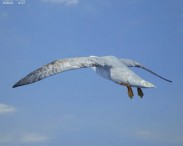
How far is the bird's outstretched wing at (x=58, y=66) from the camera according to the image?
19.4 m

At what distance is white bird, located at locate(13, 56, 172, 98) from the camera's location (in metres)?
19.2

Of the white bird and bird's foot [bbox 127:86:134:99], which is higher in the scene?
the white bird

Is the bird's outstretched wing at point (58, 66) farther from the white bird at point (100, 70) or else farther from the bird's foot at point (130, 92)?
the bird's foot at point (130, 92)

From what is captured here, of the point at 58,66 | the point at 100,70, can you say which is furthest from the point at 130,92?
the point at 58,66

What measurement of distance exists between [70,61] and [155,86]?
535cm

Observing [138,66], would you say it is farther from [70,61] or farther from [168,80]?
[70,61]

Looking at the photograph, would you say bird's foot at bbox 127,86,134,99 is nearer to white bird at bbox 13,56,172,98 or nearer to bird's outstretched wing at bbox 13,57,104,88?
white bird at bbox 13,56,172,98

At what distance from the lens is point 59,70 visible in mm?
19906

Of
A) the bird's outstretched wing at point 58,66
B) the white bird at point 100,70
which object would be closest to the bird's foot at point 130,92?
the white bird at point 100,70

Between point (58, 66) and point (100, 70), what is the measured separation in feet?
8.72

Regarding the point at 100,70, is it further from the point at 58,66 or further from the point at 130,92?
the point at 58,66

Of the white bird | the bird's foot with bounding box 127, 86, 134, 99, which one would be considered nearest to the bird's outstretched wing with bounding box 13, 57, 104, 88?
the white bird

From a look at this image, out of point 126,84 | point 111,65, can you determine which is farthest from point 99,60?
point 126,84

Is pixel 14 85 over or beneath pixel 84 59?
beneath
